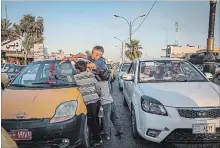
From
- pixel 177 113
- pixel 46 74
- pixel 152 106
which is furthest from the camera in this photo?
pixel 46 74

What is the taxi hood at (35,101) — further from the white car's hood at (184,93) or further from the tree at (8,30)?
the tree at (8,30)

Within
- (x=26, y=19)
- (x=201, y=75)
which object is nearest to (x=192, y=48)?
(x=26, y=19)

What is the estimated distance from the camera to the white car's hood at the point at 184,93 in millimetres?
4277

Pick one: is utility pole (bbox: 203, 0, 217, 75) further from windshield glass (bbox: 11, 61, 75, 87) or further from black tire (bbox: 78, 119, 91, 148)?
black tire (bbox: 78, 119, 91, 148)

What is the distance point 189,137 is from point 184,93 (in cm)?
74

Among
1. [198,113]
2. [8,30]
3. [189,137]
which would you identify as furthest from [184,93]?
[8,30]

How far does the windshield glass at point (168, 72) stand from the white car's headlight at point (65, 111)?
1.89 metres

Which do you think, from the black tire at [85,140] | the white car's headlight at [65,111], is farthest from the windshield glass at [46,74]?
the black tire at [85,140]

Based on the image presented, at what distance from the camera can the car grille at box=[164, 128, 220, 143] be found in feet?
13.6

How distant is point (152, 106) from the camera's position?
4383 millimetres

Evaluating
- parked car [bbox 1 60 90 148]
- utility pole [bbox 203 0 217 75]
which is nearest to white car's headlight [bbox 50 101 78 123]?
parked car [bbox 1 60 90 148]

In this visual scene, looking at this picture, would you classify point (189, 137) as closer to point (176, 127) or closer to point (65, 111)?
point (176, 127)

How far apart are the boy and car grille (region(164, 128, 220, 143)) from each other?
128 cm

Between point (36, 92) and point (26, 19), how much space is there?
5471cm
